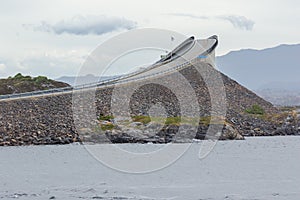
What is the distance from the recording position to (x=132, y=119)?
3873 inches

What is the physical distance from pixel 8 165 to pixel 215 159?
69.2 ft

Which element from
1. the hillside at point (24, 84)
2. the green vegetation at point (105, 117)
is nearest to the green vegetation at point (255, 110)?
the green vegetation at point (105, 117)

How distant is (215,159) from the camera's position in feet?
237

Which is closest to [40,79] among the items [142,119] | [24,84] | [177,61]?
[24,84]

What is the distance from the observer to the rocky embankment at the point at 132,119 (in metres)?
89.4

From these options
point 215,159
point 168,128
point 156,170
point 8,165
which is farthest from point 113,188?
point 168,128

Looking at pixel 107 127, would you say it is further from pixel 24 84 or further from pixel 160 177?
pixel 24 84

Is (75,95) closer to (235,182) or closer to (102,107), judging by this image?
(102,107)

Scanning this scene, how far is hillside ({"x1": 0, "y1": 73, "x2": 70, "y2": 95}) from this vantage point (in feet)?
441

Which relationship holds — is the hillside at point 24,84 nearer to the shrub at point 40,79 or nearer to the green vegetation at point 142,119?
the shrub at point 40,79

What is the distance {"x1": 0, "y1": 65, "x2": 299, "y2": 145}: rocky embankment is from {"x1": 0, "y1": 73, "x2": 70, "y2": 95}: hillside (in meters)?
29.5

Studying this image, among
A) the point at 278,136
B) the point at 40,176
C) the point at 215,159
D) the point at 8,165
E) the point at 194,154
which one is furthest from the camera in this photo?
the point at 278,136

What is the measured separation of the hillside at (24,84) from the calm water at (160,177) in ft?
174

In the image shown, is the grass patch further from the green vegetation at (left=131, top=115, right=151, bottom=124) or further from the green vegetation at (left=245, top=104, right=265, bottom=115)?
the green vegetation at (left=245, top=104, right=265, bottom=115)
